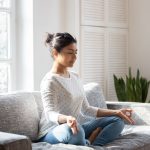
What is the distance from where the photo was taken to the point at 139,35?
4578mm

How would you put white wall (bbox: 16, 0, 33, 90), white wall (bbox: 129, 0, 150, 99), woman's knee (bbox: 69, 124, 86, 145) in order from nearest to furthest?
1. woman's knee (bbox: 69, 124, 86, 145)
2. white wall (bbox: 16, 0, 33, 90)
3. white wall (bbox: 129, 0, 150, 99)

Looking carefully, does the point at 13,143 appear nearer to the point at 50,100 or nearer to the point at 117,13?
the point at 50,100

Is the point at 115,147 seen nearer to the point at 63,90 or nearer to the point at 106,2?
the point at 63,90

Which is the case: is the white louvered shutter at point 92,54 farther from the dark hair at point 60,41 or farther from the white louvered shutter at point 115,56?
the dark hair at point 60,41

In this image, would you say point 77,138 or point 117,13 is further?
point 117,13

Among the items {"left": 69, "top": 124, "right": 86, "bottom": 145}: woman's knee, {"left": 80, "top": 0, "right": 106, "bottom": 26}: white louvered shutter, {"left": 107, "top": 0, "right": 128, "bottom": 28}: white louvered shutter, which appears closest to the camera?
{"left": 69, "top": 124, "right": 86, "bottom": 145}: woman's knee

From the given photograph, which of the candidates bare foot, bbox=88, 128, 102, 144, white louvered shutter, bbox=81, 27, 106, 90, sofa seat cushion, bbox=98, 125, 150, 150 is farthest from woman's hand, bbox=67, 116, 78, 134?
white louvered shutter, bbox=81, 27, 106, 90

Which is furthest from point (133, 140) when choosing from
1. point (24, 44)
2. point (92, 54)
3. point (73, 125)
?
point (92, 54)

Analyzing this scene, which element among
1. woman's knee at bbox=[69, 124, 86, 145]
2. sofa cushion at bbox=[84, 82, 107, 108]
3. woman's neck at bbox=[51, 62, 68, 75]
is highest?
woman's neck at bbox=[51, 62, 68, 75]

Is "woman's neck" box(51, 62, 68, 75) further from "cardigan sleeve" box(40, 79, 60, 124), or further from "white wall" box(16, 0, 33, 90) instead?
"white wall" box(16, 0, 33, 90)

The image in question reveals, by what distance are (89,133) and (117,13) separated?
2.01 metres

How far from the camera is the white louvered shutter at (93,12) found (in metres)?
4.05

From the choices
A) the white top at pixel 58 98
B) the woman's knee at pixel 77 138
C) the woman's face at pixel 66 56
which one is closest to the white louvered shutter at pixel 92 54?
the white top at pixel 58 98

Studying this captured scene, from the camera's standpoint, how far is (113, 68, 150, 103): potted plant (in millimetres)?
4215
